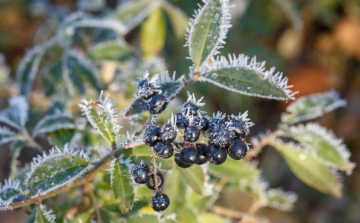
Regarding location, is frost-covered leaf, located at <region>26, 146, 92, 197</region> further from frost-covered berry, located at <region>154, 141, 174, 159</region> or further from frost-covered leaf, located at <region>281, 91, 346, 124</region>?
frost-covered leaf, located at <region>281, 91, 346, 124</region>

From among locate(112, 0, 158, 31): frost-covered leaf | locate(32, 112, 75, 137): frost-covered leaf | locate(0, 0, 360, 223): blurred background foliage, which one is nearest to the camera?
locate(32, 112, 75, 137): frost-covered leaf

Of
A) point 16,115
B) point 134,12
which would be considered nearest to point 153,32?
point 134,12

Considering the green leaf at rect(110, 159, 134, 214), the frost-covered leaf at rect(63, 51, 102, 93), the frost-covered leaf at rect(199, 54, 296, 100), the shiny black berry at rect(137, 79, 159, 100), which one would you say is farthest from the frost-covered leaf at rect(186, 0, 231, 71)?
the frost-covered leaf at rect(63, 51, 102, 93)

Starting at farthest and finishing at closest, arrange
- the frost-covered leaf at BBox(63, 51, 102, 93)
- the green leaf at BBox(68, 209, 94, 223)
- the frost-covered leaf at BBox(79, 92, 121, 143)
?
the frost-covered leaf at BBox(63, 51, 102, 93) → the green leaf at BBox(68, 209, 94, 223) → the frost-covered leaf at BBox(79, 92, 121, 143)

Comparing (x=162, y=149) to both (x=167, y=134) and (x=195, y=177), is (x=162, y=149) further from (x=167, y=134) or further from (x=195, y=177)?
(x=195, y=177)

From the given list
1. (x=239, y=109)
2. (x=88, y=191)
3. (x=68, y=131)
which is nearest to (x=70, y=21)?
(x=68, y=131)

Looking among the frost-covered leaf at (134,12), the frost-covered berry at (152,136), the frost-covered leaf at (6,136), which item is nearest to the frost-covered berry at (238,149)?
the frost-covered berry at (152,136)

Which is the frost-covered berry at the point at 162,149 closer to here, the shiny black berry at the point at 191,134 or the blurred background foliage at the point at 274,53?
the shiny black berry at the point at 191,134

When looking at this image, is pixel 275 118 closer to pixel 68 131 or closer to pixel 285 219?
pixel 285 219
